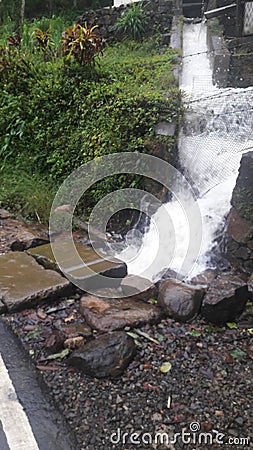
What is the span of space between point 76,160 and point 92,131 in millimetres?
434

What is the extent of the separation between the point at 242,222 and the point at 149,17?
25.1 feet

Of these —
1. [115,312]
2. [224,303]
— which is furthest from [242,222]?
[115,312]

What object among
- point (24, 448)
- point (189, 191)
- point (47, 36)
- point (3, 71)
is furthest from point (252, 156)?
point (47, 36)

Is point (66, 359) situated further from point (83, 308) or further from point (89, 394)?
point (83, 308)

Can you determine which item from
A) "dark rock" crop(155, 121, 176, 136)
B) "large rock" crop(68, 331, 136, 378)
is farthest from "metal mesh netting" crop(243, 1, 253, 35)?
"large rock" crop(68, 331, 136, 378)

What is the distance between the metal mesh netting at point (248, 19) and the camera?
8539 mm

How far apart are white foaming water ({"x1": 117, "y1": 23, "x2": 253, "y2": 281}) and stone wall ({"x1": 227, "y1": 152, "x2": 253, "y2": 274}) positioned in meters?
0.20

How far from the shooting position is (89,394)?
98.5 inches

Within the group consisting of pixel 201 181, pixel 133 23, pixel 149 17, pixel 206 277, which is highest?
pixel 149 17

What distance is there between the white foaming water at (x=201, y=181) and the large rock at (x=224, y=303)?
2.80ft

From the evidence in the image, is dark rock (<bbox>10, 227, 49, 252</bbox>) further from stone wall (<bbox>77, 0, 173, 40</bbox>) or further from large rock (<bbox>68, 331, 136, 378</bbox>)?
stone wall (<bbox>77, 0, 173, 40</bbox>)

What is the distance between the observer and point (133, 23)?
995 cm

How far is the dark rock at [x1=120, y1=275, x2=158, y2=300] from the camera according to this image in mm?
3613

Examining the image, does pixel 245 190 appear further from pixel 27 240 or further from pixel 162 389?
pixel 162 389
